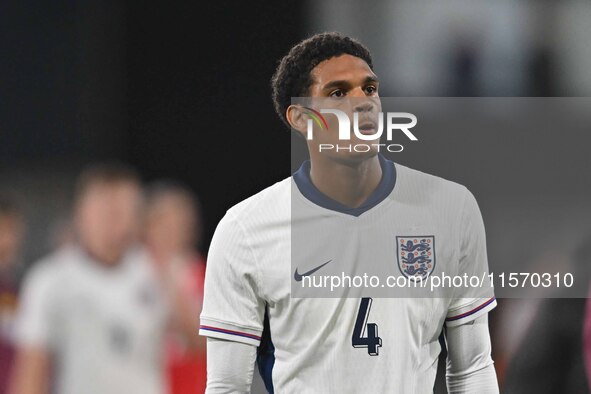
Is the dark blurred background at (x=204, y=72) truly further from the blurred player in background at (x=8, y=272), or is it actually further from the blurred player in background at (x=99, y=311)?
the blurred player in background at (x=99, y=311)

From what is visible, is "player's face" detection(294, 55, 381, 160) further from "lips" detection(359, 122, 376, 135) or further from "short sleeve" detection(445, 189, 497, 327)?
"short sleeve" detection(445, 189, 497, 327)

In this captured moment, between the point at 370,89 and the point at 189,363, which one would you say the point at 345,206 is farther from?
the point at 189,363

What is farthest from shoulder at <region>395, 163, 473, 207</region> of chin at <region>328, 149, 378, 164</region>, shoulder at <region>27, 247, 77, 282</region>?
shoulder at <region>27, 247, 77, 282</region>

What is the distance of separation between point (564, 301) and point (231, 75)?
6.90ft

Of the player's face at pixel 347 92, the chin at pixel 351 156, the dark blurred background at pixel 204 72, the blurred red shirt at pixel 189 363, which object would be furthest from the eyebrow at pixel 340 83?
the blurred red shirt at pixel 189 363

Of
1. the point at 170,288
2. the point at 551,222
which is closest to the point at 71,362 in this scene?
the point at 170,288

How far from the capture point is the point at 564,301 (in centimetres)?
296

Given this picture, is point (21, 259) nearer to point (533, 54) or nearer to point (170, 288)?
point (170, 288)

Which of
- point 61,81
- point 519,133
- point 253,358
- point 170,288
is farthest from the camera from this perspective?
point 61,81

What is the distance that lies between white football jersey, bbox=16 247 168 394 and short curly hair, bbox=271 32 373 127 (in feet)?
7.40

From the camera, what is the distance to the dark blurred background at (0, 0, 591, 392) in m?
4.53

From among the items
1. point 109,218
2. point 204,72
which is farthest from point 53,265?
point 204,72

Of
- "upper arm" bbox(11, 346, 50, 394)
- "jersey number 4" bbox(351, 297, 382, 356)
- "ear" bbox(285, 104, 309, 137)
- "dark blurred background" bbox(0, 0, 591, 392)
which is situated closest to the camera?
"jersey number 4" bbox(351, 297, 382, 356)

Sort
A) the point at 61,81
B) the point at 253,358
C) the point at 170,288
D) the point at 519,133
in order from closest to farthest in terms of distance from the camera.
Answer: the point at 253,358, the point at 519,133, the point at 170,288, the point at 61,81
